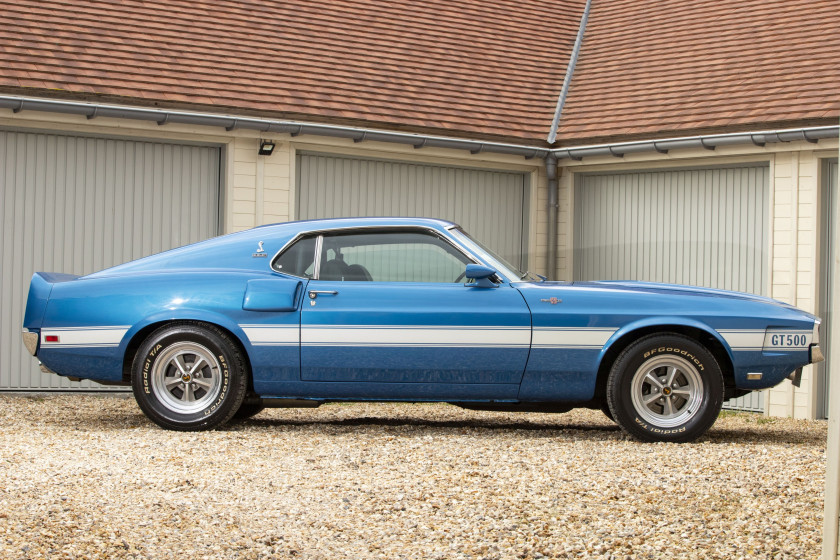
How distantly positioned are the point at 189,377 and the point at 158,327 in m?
0.41

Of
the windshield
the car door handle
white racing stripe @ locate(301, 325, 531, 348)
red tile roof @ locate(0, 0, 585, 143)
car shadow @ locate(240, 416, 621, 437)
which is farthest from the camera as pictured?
red tile roof @ locate(0, 0, 585, 143)

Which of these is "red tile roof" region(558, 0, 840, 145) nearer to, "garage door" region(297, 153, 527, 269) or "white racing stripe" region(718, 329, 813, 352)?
"garage door" region(297, 153, 527, 269)

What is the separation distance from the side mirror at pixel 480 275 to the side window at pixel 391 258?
0.63 ft

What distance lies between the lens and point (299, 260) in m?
7.52

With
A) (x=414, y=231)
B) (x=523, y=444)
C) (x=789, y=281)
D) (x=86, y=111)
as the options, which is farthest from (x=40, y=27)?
(x=789, y=281)

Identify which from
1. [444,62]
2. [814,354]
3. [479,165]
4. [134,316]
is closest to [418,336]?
[134,316]

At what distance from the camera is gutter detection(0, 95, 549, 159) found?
1034 centimetres

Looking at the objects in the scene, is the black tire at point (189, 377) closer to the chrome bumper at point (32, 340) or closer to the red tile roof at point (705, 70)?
the chrome bumper at point (32, 340)

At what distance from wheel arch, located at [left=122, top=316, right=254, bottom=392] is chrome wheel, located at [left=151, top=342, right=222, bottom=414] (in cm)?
16

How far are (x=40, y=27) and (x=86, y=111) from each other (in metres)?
1.53

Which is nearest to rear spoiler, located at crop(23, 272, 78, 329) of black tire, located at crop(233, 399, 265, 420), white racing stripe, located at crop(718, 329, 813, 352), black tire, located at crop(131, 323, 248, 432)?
black tire, located at crop(131, 323, 248, 432)

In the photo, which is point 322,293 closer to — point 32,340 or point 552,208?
point 32,340

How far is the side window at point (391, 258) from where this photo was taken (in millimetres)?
7438

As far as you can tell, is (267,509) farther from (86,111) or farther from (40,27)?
(40,27)
